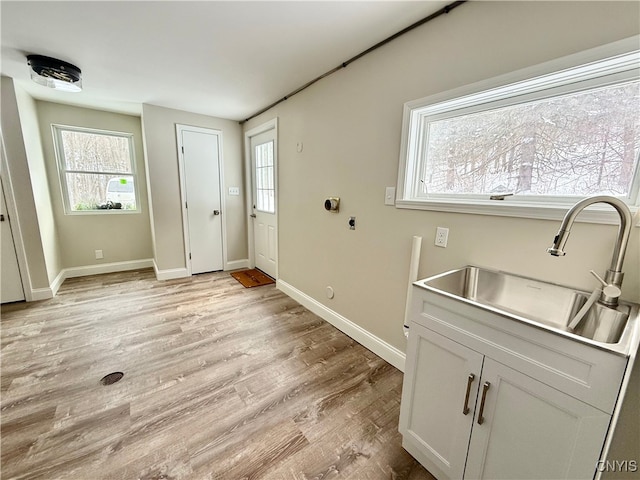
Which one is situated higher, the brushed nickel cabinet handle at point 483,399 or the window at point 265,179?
the window at point 265,179

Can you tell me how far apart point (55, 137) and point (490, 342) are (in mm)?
5130

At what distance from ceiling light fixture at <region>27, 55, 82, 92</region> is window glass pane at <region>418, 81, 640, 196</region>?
10.2 ft

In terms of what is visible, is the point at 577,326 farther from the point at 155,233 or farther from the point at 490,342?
the point at 155,233

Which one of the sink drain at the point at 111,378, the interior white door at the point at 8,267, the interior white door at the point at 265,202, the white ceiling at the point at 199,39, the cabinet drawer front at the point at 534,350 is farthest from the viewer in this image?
the interior white door at the point at 265,202

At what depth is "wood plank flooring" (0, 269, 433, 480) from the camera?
1.25m

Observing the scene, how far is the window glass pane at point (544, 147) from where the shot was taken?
1099 mm

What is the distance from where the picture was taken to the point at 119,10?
1535 mm

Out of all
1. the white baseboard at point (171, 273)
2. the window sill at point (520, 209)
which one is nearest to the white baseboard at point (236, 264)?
the white baseboard at point (171, 273)

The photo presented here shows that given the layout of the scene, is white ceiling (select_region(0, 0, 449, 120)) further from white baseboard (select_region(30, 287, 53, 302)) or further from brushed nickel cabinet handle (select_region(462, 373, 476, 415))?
white baseboard (select_region(30, 287, 53, 302))

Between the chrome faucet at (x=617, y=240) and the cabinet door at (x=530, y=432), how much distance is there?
0.48m

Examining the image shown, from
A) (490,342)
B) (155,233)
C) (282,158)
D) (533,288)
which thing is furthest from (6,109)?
(533,288)

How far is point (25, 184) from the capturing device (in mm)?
2748

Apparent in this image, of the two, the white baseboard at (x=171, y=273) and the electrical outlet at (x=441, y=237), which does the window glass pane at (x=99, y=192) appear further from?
the electrical outlet at (x=441, y=237)

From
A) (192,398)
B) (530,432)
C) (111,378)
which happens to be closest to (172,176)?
(111,378)
